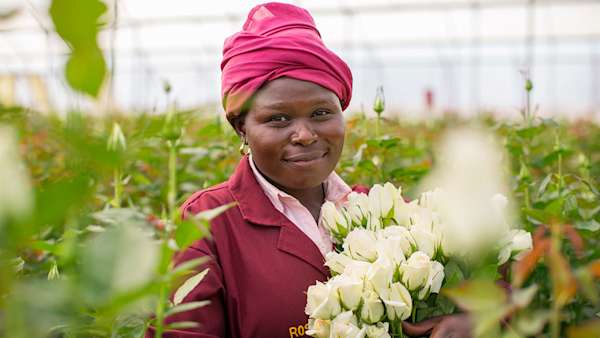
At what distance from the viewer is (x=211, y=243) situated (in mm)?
1324

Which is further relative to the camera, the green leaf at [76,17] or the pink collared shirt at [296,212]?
the pink collared shirt at [296,212]

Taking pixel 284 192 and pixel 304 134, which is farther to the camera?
pixel 284 192

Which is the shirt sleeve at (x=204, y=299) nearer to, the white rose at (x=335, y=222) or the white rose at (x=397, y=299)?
the white rose at (x=335, y=222)

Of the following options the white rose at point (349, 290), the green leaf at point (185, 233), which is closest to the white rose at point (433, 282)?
the white rose at point (349, 290)

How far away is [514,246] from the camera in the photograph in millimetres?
1163

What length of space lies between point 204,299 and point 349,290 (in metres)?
0.37

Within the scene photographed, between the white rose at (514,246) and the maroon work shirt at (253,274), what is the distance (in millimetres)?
383

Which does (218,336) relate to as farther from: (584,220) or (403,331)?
(584,220)

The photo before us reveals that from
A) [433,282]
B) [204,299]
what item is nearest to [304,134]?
[204,299]

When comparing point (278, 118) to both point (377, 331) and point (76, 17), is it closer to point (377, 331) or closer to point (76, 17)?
point (377, 331)

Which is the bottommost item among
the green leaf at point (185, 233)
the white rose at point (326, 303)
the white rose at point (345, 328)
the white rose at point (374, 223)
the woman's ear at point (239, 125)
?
the white rose at point (345, 328)

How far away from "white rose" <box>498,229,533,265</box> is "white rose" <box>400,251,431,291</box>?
6.5 inches

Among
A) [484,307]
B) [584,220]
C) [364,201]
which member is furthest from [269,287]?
[484,307]

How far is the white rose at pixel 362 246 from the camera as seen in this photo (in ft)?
3.67
